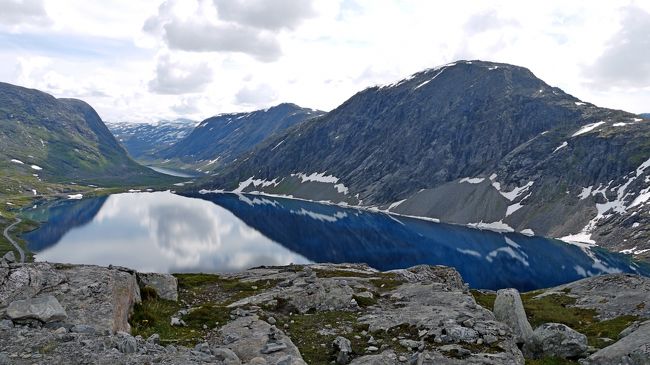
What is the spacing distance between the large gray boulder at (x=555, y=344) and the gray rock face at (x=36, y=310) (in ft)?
81.5

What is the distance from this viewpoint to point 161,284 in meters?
35.7

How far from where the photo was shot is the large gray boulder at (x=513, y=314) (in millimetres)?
29078

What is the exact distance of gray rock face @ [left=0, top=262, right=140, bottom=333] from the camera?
864 inches

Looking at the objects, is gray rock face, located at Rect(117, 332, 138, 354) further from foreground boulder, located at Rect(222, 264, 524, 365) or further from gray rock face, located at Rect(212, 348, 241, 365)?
foreground boulder, located at Rect(222, 264, 524, 365)

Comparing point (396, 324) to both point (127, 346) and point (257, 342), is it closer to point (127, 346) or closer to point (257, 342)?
point (257, 342)

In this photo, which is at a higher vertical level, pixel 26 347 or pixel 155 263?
pixel 26 347

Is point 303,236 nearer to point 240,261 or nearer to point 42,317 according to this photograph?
point 240,261

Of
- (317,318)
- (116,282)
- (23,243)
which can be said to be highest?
(116,282)

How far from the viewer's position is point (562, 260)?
16850 cm

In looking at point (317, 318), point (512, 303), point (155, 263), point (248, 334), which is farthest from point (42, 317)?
point (155, 263)

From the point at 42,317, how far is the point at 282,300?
1600cm

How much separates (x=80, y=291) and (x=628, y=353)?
2844 centimetres

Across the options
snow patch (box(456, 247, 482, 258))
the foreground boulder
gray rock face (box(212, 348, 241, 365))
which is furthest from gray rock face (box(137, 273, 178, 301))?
snow patch (box(456, 247, 482, 258))

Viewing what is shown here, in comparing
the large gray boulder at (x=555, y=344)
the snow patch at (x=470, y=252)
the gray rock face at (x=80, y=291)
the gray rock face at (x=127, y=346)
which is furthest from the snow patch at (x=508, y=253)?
the gray rock face at (x=127, y=346)
